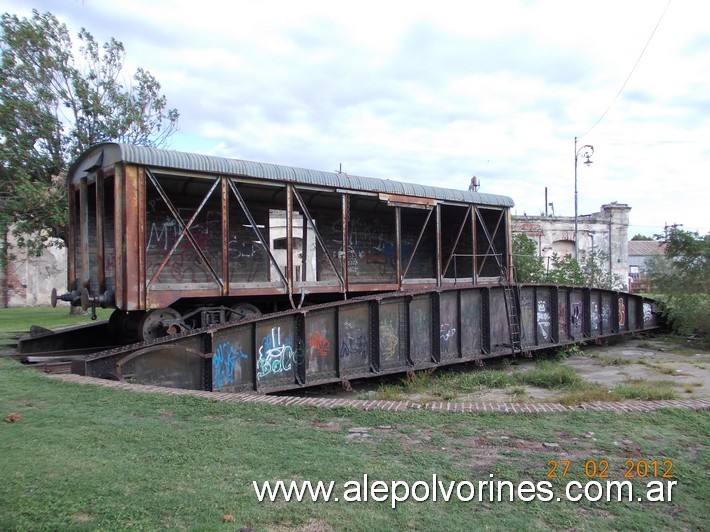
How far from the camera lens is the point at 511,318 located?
1363 centimetres

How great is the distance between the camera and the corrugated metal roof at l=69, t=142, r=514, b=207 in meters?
9.37

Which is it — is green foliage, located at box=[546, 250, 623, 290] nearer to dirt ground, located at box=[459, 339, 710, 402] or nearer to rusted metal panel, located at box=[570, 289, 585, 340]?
rusted metal panel, located at box=[570, 289, 585, 340]

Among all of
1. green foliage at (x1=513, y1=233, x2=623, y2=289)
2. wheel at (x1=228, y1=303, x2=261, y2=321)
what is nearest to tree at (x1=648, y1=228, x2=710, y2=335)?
green foliage at (x1=513, y1=233, x2=623, y2=289)

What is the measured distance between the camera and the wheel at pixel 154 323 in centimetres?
962

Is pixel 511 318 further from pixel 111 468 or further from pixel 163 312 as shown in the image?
pixel 111 468

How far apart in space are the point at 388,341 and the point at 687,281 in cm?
1310

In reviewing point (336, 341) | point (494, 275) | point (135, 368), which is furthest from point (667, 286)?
point (135, 368)

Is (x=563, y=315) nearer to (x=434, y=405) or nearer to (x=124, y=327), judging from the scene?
(x=434, y=405)

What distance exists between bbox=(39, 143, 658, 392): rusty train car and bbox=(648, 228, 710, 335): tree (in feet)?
11.2

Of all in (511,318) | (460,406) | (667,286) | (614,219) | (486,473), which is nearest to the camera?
(486,473)

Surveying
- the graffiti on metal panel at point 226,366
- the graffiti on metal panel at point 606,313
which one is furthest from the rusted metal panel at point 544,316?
the graffiti on metal panel at point 226,366

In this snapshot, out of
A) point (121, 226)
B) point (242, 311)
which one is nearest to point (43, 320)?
point (242, 311)

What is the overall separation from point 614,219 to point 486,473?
1333 inches

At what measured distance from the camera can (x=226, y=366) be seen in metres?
8.77
